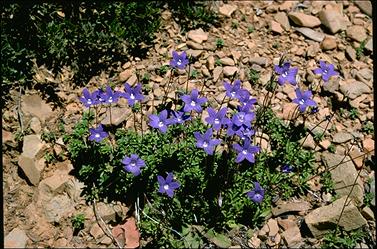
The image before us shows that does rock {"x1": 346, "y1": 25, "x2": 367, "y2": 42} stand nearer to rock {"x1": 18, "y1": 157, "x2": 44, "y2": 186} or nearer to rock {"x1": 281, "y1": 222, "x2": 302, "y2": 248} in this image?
rock {"x1": 281, "y1": 222, "x2": 302, "y2": 248}

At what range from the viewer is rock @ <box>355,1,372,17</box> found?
6.52 m

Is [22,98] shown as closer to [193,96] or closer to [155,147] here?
[155,147]

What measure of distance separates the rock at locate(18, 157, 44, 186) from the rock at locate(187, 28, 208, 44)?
7.09 ft

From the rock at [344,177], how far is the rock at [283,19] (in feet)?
6.07

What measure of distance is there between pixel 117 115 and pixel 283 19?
2.33 m

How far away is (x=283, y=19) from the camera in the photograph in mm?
6414

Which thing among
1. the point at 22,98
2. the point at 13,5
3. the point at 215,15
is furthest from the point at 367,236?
the point at 13,5

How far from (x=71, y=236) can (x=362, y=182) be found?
8.43 feet

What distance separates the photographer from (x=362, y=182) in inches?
199

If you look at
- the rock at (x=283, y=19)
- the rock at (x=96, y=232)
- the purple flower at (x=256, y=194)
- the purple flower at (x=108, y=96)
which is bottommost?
the rock at (x=96, y=232)

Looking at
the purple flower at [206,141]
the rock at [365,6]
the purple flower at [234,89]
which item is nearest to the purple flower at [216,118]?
the purple flower at [206,141]

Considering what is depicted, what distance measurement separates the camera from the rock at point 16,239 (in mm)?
4578

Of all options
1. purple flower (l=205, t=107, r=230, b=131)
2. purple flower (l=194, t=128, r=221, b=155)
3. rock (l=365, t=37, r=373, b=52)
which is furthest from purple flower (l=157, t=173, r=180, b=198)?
rock (l=365, t=37, r=373, b=52)

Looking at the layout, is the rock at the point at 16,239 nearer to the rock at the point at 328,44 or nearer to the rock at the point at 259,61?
the rock at the point at 259,61
